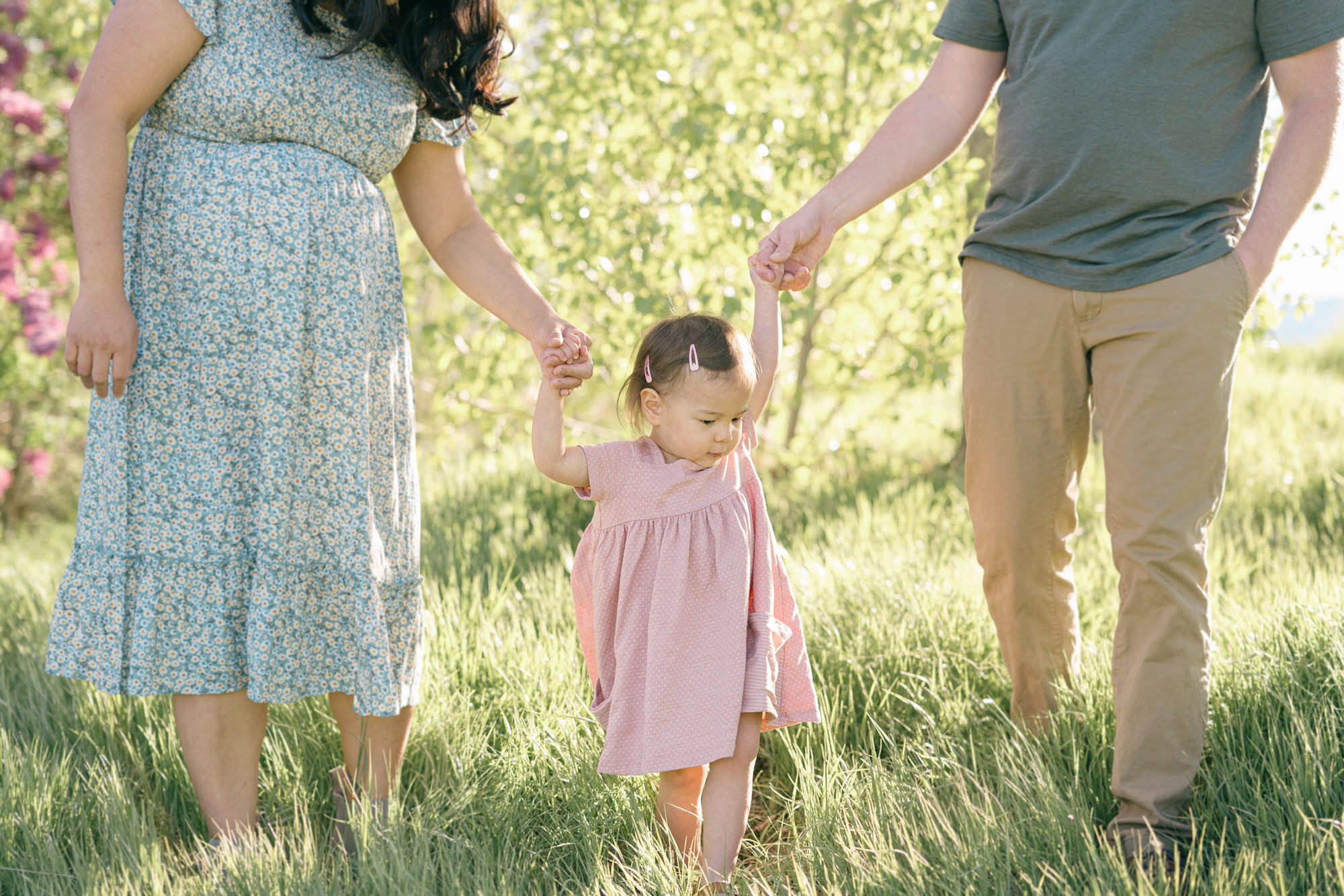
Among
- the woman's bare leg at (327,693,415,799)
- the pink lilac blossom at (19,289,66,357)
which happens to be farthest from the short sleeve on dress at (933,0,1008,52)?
the pink lilac blossom at (19,289,66,357)

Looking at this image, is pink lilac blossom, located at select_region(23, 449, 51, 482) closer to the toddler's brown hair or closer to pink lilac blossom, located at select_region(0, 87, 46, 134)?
pink lilac blossom, located at select_region(0, 87, 46, 134)

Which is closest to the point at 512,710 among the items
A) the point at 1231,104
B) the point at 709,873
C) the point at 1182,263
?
the point at 709,873

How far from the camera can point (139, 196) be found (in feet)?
6.32

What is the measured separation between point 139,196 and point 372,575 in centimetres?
82

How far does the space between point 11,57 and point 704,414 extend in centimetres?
671

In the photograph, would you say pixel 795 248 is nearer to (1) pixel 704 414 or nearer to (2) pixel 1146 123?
(1) pixel 704 414

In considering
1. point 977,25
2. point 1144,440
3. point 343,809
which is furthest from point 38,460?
point 1144,440

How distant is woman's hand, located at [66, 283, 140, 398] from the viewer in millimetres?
1780

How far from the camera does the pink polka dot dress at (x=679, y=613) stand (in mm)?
1812

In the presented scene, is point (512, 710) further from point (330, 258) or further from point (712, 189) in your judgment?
point (712, 189)

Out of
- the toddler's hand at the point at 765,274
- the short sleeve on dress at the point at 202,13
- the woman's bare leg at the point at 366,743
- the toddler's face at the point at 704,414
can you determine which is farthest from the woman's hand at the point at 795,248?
the woman's bare leg at the point at 366,743

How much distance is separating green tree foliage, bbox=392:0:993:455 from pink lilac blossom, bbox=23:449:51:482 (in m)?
3.65

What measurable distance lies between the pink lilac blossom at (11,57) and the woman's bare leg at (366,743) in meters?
6.23

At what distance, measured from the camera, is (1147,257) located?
1870 mm
